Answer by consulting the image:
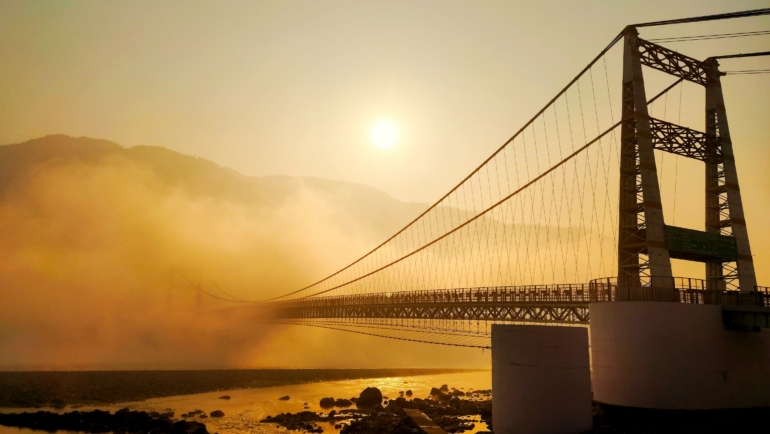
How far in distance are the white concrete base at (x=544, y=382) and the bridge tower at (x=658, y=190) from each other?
9.02 metres

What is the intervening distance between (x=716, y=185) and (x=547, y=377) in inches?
909

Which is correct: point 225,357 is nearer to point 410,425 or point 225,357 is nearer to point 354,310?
point 354,310

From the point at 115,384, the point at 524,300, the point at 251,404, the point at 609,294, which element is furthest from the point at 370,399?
the point at 115,384

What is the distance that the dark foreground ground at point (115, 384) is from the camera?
52.5 meters

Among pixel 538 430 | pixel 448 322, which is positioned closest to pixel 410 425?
pixel 538 430

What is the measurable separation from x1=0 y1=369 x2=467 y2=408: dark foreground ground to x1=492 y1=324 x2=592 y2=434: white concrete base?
147 feet

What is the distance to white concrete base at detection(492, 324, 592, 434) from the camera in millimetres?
23766

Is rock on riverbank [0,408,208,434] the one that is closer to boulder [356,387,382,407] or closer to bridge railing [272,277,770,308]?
boulder [356,387,382,407]

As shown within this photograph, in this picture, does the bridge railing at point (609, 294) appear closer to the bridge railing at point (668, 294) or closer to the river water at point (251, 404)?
the bridge railing at point (668, 294)

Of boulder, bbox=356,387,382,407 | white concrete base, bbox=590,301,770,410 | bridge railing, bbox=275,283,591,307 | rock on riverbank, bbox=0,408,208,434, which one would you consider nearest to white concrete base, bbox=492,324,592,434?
white concrete base, bbox=590,301,770,410

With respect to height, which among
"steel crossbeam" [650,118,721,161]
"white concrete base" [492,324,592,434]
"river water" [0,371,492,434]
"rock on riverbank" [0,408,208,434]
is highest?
"steel crossbeam" [650,118,721,161]

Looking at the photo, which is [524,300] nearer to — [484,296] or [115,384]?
[484,296]

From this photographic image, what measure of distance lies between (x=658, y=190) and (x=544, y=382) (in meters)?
15.9

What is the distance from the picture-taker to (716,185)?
120 feet
